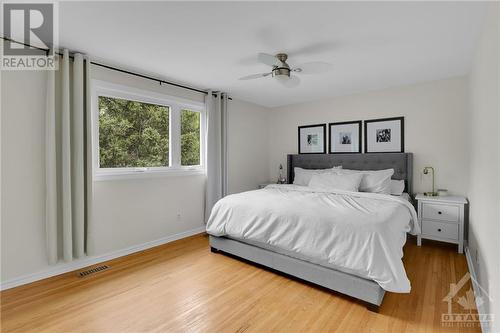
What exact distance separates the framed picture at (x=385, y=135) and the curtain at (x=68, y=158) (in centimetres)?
403

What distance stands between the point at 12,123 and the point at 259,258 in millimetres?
2773

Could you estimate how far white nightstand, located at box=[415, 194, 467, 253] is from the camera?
3104 millimetres

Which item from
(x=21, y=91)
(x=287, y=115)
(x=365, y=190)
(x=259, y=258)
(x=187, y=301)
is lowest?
(x=187, y=301)

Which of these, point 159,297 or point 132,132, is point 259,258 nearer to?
point 159,297

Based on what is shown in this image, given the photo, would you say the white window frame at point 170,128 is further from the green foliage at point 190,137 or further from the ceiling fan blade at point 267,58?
the ceiling fan blade at point 267,58

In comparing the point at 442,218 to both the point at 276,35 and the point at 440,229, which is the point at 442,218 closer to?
the point at 440,229

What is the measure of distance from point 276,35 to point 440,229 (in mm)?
3184

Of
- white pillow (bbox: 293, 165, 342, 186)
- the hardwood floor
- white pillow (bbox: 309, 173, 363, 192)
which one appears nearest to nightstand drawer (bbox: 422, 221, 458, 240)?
the hardwood floor

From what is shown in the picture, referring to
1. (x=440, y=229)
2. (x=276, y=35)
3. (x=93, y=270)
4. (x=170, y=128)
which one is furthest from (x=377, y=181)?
(x=93, y=270)

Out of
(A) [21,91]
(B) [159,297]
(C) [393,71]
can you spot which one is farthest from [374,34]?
(A) [21,91]

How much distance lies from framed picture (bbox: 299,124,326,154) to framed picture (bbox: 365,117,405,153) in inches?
30.2

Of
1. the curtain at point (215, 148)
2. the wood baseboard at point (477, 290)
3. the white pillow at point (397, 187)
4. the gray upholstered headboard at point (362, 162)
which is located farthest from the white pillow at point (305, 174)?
the wood baseboard at point (477, 290)

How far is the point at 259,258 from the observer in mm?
2723

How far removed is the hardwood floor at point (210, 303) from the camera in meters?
1.85
